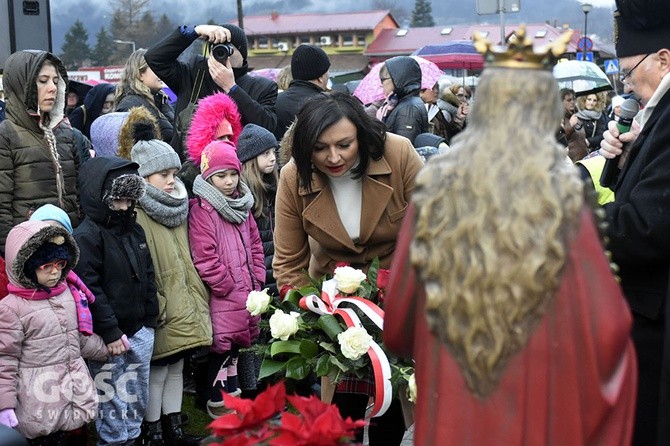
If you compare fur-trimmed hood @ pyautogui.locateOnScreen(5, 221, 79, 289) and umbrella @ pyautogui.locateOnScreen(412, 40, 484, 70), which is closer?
fur-trimmed hood @ pyautogui.locateOnScreen(5, 221, 79, 289)

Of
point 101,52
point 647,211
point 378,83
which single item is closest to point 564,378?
point 647,211

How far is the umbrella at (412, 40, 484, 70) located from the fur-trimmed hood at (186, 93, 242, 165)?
14.5m

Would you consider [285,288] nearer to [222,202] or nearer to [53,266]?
[53,266]

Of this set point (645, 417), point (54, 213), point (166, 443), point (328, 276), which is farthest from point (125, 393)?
point (645, 417)

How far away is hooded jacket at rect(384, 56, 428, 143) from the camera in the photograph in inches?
346

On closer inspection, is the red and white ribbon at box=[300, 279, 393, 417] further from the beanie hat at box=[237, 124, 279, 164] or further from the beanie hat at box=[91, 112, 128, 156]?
the beanie hat at box=[91, 112, 128, 156]

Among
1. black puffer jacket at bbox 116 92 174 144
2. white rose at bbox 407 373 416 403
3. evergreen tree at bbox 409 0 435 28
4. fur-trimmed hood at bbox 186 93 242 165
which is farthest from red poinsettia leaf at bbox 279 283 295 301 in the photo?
evergreen tree at bbox 409 0 435 28

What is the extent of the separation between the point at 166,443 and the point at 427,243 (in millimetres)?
4079

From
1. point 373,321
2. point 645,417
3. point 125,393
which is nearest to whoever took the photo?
point 645,417

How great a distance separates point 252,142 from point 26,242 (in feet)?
7.73

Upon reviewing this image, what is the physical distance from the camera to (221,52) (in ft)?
23.7

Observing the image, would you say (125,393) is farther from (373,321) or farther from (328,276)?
(373,321)

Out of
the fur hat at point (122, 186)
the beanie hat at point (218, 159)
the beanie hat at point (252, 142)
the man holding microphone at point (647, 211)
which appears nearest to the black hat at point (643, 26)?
the man holding microphone at point (647, 211)

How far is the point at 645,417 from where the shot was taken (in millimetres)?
3971
